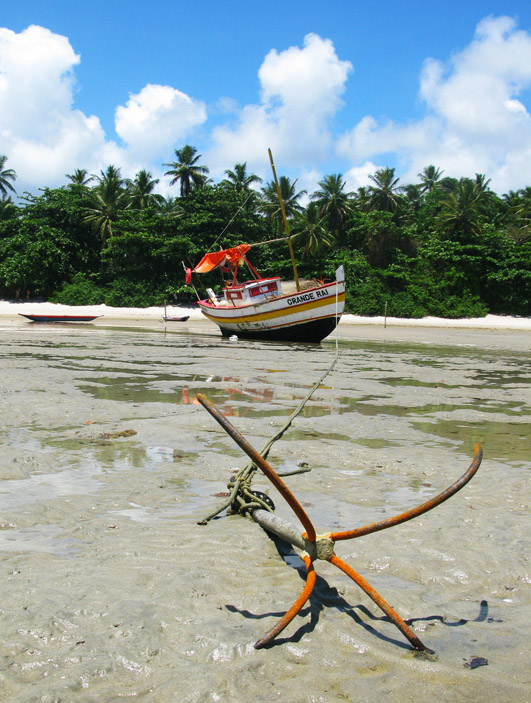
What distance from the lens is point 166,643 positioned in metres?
2.17

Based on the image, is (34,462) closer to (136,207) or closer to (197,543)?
(197,543)

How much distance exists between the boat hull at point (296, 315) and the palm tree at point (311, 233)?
17.7 m

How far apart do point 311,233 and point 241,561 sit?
38.8m

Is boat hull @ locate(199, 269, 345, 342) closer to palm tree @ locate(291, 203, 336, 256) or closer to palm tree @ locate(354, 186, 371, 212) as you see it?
palm tree @ locate(291, 203, 336, 256)

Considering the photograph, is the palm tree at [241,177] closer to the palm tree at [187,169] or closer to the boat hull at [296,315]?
the palm tree at [187,169]

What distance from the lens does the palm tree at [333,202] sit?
45531 millimetres

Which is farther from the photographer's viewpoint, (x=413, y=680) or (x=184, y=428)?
(x=184, y=428)

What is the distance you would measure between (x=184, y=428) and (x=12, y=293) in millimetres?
40153

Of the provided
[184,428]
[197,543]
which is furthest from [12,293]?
[197,543]

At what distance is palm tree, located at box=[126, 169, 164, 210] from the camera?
48219mm

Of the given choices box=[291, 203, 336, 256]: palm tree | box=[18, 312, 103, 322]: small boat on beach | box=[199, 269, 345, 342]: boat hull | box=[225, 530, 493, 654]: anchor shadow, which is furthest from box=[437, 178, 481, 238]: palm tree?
box=[225, 530, 493, 654]: anchor shadow

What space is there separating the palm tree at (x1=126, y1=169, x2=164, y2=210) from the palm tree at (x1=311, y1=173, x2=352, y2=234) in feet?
48.7

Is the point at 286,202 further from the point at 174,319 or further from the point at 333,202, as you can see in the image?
the point at 174,319

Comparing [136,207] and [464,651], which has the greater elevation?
[136,207]
